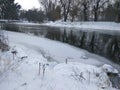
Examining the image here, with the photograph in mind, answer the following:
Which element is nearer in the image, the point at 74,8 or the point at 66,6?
the point at 74,8

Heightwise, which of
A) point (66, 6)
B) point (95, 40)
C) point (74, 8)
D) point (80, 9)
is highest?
point (66, 6)

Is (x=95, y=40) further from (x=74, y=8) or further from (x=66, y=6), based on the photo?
(x=66, y=6)

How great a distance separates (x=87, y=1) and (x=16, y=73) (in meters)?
37.1

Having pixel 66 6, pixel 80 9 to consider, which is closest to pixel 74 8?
pixel 80 9

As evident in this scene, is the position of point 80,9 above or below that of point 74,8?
below

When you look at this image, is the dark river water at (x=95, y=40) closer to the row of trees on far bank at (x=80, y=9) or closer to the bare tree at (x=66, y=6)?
the row of trees on far bank at (x=80, y=9)

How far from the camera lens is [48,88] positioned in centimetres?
385

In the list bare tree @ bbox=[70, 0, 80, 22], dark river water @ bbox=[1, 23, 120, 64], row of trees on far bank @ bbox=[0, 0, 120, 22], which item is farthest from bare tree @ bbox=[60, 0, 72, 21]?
dark river water @ bbox=[1, 23, 120, 64]

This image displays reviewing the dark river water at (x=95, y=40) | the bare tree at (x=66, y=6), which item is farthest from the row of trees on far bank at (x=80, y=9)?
the dark river water at (x=95, y=40)

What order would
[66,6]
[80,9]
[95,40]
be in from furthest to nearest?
[66,6], [80,9], [95,40]

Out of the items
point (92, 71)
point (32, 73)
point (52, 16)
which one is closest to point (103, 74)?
point (92, 71)

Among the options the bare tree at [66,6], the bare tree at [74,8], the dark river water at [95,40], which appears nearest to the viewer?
the dark river water at [95,40]

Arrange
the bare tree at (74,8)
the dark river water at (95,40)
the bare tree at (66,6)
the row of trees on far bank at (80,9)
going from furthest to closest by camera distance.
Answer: the bare tree at (66,6) < the bare tree at (74,8) < the row of trees on far bank at (80,9) < the dark river water at (95,40)

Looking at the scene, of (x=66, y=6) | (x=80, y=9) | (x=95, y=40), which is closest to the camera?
(x=95, y=40)
